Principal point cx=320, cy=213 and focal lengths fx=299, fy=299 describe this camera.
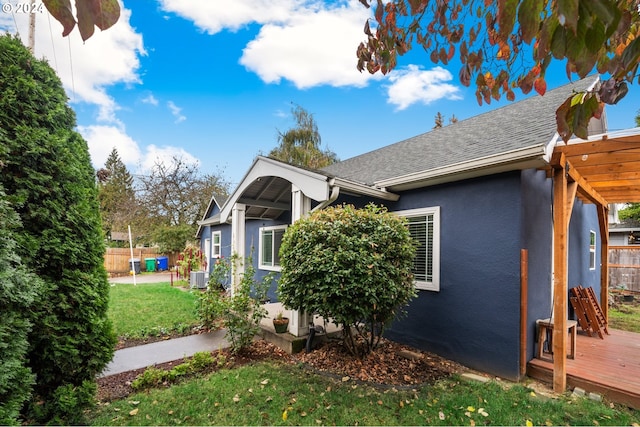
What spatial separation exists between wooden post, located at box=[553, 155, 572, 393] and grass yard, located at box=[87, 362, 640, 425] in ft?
1.00

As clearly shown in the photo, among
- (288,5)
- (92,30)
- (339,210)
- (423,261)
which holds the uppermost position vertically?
(288,5)

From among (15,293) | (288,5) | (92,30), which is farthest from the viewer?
(288,5)

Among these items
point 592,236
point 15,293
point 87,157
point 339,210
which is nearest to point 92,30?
point 15,293

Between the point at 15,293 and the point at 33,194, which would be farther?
the point at 33,194

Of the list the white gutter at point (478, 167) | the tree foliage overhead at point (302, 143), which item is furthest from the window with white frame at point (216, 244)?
the white gutter at point (478, 167)

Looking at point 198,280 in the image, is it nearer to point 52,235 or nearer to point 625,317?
point 52,235

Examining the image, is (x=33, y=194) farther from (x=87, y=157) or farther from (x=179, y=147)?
(x=179, y=147)

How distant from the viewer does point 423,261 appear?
17.6 feet

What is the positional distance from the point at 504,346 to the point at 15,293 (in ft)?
17.8

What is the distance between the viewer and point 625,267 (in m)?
10.4

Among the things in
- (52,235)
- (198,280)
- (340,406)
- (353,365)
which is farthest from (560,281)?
(198,280)

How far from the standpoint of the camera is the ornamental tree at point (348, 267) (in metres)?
4.00

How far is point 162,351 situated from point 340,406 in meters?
3.44

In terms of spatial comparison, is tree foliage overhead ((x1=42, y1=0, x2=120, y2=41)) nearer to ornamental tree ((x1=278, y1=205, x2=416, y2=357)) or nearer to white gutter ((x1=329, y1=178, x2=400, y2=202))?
ornamental tree ((x1=278, y1=205, x2=416, y2=357))
